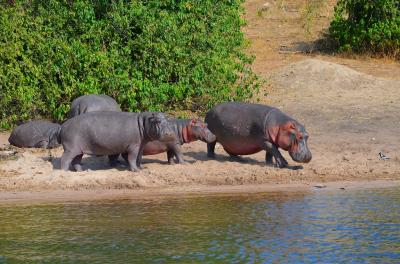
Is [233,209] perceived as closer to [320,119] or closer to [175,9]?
[320,119]

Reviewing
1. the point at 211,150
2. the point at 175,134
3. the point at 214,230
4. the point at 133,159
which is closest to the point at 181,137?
the point at 175,134

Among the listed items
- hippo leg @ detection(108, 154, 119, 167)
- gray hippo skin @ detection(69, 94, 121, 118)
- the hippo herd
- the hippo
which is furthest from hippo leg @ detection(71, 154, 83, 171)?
gray hippo skin @ detection(69, 94, 121, 118)

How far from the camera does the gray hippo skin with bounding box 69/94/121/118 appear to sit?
43.9 ft

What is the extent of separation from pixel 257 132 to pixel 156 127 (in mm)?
1368

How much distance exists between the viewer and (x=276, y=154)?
1216 cm

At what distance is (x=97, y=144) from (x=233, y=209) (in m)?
2.40

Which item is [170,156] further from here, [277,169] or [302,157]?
[302,157]

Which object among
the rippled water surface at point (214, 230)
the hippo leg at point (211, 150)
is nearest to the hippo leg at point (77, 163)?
the rippled water surface at point (214, 230)

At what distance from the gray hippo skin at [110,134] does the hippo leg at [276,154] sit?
49.8 inches

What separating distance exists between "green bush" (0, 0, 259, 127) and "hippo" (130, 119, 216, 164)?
2007 mm

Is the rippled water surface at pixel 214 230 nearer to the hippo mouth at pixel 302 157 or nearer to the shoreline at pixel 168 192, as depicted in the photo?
the shoreline at pixel 168 192

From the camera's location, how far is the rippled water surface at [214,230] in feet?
27.1

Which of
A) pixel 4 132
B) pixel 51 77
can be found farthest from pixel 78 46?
pixel 4 132

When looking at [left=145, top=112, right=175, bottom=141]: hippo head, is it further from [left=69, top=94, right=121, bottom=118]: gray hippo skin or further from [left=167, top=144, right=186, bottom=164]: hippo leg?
[left=69, top=94, right=121, bottom=118]: gray hippo skin
